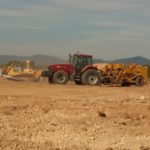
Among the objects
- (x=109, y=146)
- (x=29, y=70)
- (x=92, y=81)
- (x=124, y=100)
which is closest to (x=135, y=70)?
(x=92, y=81)

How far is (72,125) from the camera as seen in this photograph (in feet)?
46.2

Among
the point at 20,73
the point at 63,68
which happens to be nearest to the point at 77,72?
the point at 63,68

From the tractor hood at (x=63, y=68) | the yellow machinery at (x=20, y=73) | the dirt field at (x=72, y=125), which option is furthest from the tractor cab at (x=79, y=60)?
the dirt field at (x=72, y=125)

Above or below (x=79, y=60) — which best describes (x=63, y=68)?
below

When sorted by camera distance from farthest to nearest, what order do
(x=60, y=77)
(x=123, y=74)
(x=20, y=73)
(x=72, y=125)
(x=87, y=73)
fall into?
(x=20, y=73), (x=123, y=74), (x=60, y=77), (x=87, y=73), (x=72, y=125)

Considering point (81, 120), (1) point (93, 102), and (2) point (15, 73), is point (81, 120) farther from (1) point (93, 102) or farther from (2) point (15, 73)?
(2) point (15, 73)

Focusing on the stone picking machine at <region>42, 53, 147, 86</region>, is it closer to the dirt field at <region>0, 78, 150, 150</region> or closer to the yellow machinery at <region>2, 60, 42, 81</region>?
the yellow machinery at <region>2, 60, 42, 81</region>

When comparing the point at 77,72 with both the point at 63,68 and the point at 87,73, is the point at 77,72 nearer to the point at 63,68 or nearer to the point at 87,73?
the point at 87,73

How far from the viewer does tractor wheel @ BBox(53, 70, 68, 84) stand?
3184 cm

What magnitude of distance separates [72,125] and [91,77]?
17709mm

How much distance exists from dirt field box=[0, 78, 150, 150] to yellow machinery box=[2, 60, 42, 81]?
2036 centimetres

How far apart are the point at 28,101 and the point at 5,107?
87.4 inches

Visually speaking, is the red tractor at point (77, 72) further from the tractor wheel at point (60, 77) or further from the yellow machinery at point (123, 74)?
the yellow machinery at point (123, 74)

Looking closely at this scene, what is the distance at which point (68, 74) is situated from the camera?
32.0 metres
